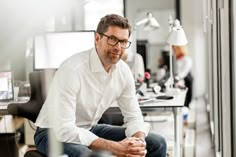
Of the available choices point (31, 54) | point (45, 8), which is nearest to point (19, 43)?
point (31, 54)

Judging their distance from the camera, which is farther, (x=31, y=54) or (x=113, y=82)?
(x=31, y=54)

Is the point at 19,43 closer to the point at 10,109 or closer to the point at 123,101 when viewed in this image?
the point at 10,109

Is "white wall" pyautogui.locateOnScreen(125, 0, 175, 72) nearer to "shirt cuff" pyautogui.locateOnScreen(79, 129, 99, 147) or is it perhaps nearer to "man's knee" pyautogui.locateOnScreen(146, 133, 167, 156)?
"man's knee" pyautogui.locateOnScreen(146, 133, 167, 156)

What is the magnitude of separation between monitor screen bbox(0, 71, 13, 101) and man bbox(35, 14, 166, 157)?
2.84 feet

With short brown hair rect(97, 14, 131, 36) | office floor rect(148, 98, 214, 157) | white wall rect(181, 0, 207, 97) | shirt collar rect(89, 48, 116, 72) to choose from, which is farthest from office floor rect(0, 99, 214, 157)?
white wall rect(181, 0, 207, 97)

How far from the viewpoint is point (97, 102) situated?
2275 mm

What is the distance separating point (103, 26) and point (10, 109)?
0.89 metres

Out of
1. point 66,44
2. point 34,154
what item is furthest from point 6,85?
point 34,154

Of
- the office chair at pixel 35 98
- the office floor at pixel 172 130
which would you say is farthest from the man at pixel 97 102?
the office floor at pixel 172 130

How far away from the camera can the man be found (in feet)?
6.90

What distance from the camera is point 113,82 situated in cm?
231

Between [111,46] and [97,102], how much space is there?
0.28 m

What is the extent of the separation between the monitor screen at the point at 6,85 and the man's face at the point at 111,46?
3.44 ft

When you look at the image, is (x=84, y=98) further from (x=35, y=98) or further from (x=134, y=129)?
(x=35, y=98)
